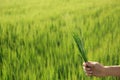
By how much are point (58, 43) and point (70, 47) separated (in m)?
0.24

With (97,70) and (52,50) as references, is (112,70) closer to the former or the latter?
(97,70)

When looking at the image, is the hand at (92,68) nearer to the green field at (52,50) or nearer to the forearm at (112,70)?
the forearm at (112,70)

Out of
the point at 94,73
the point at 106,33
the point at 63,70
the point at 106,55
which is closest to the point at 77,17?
the point at 106,33

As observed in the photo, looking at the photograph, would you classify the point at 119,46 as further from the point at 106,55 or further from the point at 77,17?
the point at 77,17

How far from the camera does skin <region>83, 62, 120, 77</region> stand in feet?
4.73

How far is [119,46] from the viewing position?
268 centimetres

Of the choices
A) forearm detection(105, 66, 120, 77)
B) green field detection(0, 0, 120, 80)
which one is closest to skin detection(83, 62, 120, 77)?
forearm detection(105, 66, 120, 77)

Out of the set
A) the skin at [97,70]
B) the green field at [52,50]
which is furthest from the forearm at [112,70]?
the green field at [52,50]

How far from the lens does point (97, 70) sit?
1.46m

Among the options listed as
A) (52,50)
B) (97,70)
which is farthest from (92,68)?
(52,50)

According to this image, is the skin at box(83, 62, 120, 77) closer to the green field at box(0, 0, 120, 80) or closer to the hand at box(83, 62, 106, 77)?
the hand at box(83, 62, 106, 77)

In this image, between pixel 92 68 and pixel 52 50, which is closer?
pixel 92 68

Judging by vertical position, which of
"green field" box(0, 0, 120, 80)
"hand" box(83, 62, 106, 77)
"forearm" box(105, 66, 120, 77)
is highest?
"hand" box(83, 62, 106, 77)

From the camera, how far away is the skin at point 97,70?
1.44 metres
